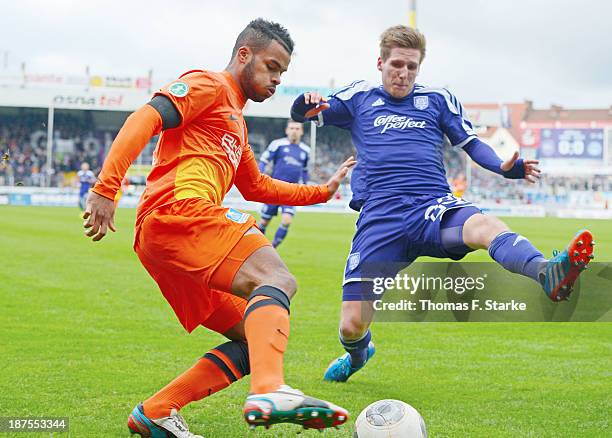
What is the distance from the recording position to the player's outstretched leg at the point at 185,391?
3.89 m

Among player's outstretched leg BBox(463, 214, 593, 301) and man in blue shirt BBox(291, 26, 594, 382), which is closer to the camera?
player's outstretched leg BBox(463, 214, 593, 301)

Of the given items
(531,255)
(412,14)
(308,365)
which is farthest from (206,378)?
(412,14)

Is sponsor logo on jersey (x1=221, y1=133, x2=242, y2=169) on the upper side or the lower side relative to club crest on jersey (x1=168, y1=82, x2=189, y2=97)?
lower

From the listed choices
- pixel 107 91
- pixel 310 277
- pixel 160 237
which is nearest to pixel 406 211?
pixel 160 237

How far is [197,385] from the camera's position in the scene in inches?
A: 157

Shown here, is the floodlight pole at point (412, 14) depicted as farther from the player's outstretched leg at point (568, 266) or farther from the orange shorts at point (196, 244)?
the orange shorts at point (196, 244)

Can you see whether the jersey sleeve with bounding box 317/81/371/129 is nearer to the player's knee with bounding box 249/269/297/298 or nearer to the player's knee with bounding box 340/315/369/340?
the player's knee with bounding box 340/315/369/340

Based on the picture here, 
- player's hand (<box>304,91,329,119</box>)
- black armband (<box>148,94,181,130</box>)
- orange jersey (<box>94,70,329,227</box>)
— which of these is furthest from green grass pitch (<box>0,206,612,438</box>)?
player's hand (<box>304,91,329,119</box>)

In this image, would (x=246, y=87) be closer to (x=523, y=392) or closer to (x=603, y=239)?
(x=523, y=392)

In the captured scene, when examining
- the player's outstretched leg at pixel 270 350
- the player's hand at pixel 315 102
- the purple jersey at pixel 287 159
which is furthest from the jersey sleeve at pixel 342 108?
the purple jersey at pixel 287 159

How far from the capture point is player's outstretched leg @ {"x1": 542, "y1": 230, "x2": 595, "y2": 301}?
3912 millimetres

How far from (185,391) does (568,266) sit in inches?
78.7

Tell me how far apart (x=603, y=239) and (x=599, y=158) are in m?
47.0

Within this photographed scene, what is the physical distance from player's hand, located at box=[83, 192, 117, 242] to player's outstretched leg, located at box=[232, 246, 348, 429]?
0.59 meters
